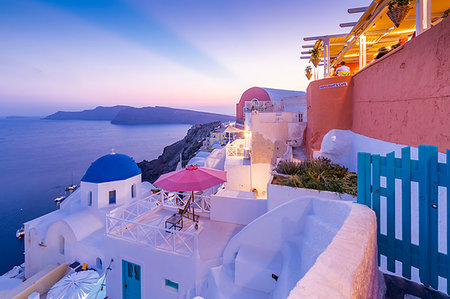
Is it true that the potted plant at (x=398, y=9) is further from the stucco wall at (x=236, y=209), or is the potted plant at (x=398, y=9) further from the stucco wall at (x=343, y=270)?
the stucco wall at (x=236, y=209)

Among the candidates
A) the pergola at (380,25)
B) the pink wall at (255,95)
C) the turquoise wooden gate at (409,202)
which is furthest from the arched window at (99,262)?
the pink wall at (255,95)

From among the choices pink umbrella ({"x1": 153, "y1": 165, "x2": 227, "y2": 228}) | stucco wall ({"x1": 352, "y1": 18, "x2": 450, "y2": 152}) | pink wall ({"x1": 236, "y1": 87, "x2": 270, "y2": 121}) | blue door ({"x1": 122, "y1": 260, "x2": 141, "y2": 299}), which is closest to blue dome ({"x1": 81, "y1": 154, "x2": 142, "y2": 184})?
blue door ({"x1": 122, "y1": 260, "x2": 141, "y2": 299})

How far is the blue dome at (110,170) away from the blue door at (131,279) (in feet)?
24.4

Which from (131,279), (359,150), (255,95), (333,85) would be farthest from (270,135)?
(255,95)

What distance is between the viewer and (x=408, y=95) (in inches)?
170

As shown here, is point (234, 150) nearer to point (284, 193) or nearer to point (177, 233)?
point (284, 193)

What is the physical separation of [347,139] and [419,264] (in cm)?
623

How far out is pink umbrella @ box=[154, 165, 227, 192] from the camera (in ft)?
19.7

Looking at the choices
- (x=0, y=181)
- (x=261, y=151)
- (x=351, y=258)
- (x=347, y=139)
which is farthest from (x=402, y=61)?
(x=0, y=181)

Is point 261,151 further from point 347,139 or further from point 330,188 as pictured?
point 330,188

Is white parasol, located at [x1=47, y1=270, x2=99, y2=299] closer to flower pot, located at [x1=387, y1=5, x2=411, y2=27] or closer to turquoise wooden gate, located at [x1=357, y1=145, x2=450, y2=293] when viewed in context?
turquoise wooden gate, located at [x1=357, y1=145, x2=450, y2=293]

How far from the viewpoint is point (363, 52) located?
7863 millimetres

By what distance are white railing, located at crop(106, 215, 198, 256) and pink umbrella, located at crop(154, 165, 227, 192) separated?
3.80 ft

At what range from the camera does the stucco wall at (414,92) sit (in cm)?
335
